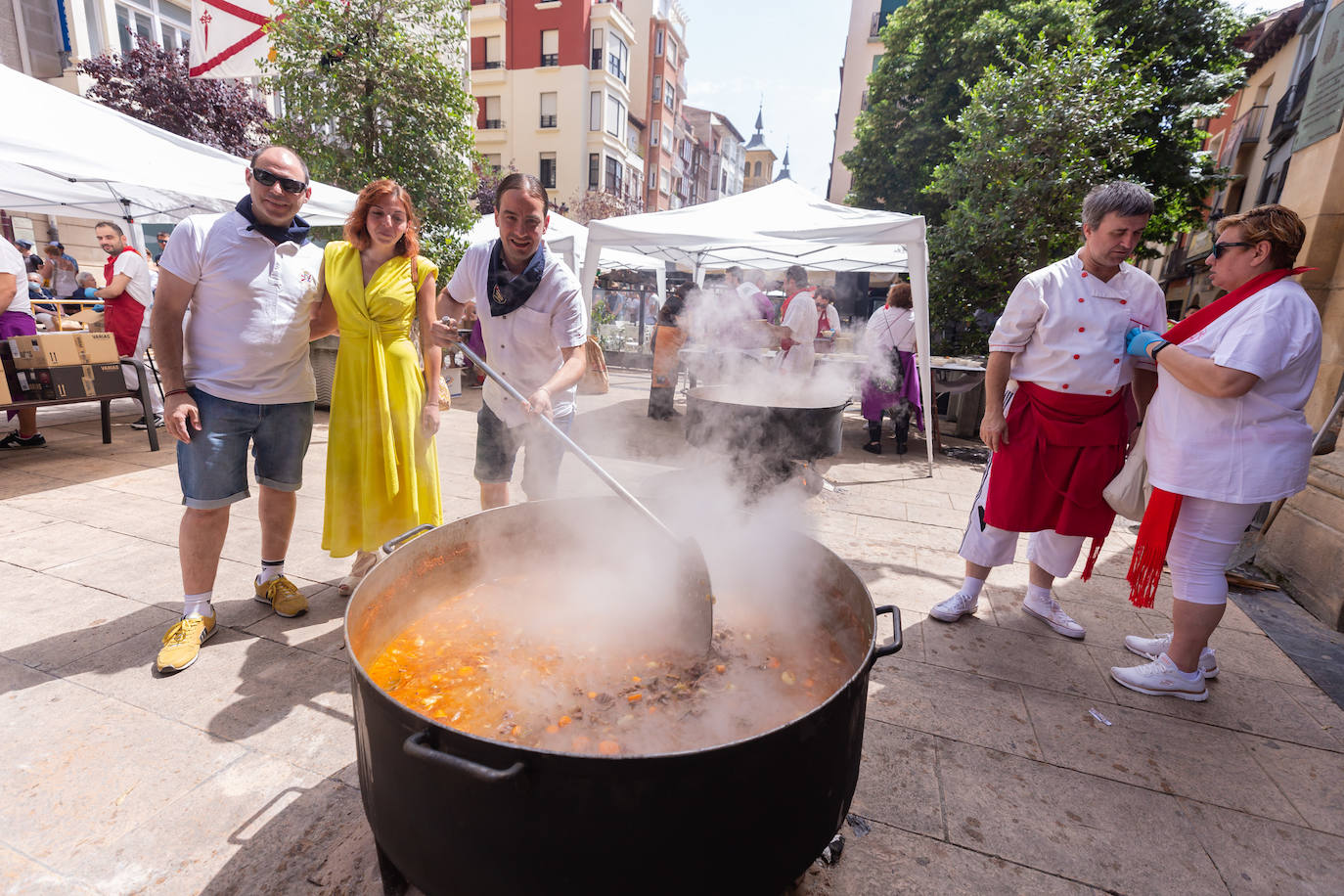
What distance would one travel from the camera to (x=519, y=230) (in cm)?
281

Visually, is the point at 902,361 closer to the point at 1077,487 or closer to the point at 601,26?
the point at 1077,487

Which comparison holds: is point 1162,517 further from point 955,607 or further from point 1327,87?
point 1327,87

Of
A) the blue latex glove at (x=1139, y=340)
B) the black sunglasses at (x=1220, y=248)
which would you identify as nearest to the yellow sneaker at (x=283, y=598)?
the blue latex glove at (x=1139, y=340)

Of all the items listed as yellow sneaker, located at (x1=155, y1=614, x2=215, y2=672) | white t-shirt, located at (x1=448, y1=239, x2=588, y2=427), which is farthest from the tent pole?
yellow sneaker, located at (x1=155, y1=614, x2=215, y2=672)

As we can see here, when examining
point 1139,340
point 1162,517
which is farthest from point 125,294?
point 1162,517

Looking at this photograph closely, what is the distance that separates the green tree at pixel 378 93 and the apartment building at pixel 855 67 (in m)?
24.5

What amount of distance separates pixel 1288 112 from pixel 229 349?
20.8m

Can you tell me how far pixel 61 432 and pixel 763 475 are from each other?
25.4ft

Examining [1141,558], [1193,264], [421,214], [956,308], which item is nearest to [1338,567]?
[1141,558]

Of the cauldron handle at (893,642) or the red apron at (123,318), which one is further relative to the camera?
the red apron at (123,318)

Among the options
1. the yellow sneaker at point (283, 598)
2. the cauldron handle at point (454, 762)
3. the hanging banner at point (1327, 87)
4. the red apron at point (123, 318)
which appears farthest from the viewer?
the red apron at point (123, 318)

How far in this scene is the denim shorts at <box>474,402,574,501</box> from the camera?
3.24 metres

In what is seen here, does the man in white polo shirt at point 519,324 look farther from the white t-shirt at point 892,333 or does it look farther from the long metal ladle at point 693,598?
the white t-shirt at point 892,333

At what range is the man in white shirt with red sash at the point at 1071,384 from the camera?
112 inches
